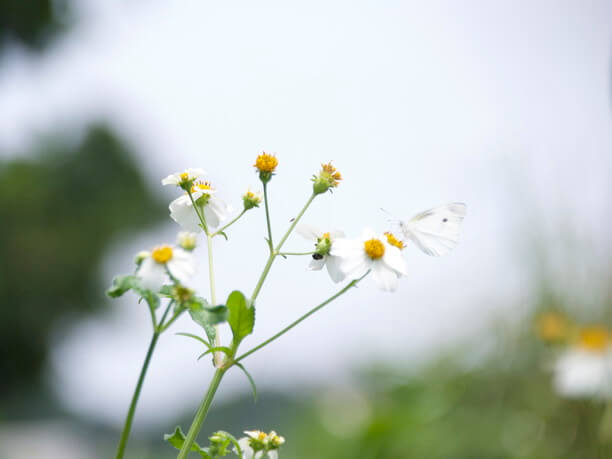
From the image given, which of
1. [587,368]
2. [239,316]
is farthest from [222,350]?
[587,368]

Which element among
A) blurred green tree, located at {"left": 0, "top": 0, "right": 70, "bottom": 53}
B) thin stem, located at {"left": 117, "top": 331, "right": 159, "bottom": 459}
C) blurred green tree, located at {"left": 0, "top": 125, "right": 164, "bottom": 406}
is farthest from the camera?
blurred green tree, located at {"left": 0, "top": 125, "right": 164, "bottom": 406}

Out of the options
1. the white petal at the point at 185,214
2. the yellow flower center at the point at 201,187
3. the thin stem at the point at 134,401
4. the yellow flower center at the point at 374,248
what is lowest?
the thin stem at the point at 134,401

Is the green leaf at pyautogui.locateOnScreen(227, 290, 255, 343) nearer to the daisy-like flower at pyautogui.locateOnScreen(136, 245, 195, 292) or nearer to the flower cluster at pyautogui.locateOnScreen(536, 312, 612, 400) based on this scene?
the daisy-like flower at pyautogui.locateOnScreen(136, 245, 195, 292)

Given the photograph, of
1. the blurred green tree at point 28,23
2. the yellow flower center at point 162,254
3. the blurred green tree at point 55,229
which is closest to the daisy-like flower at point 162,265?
the yellow flower center at point 162,254

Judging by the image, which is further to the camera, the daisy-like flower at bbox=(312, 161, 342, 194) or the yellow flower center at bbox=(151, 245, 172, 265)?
the daisy-like flower at bbox=(312, 161, 342, 194)

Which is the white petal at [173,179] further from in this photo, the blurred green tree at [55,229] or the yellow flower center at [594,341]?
the blurred green tree at [55,229]

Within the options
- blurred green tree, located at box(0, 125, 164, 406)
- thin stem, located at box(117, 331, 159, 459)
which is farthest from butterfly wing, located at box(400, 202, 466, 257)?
blurred green tree, located at box(0, 125, 164, 406)

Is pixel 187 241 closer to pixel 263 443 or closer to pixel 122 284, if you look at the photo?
pixel 122 284
